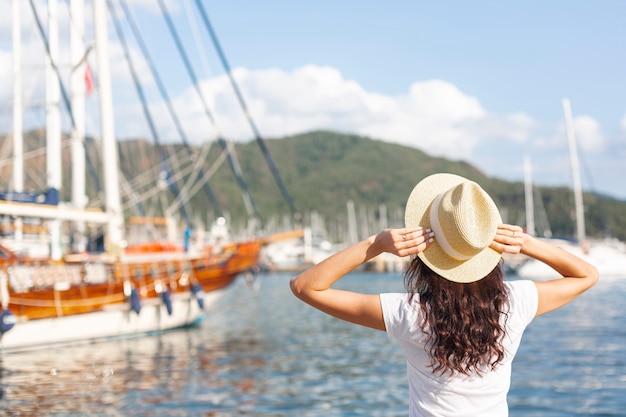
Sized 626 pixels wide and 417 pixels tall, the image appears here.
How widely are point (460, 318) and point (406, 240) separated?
1.54 feet

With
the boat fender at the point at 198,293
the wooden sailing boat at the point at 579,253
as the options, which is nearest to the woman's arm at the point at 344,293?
the boat fender at the point at 198,293

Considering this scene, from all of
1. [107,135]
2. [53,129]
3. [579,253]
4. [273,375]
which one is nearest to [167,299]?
[107,135]

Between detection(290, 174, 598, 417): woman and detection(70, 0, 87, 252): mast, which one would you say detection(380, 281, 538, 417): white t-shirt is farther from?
detection(70, 0, 87, 252): mast

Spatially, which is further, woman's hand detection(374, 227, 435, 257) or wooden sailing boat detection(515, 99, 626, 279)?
wooden sailing boat detection(515, 99, 626, 279)

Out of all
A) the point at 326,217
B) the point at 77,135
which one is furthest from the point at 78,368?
the point at 326,217

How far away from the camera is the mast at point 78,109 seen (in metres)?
23.3

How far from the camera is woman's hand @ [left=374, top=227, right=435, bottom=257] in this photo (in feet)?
9.08

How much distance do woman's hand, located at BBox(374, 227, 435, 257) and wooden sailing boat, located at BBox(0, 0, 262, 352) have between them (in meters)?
16.9

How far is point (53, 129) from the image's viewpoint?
23.3 metres

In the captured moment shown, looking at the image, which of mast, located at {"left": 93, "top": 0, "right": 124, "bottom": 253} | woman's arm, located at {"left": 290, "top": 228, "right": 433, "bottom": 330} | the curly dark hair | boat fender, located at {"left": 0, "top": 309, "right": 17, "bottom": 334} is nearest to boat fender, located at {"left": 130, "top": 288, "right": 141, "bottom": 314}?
mast, located at {"left": 93, "top": 0, "right": 124, "bottom": 253}

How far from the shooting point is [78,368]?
16.2m

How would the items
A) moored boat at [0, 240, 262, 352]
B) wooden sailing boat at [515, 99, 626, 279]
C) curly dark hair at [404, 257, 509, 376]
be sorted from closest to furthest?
1. curly dark hair at [404, 257, 509, 376]
2. moored boat at [0, 240, 262, 352]
3. wooden sailing boat at [515, 99, 626, 279]

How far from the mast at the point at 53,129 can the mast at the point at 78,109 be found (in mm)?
474

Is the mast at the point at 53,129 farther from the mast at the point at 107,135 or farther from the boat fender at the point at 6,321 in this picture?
the boat fender at the point at 6,321
